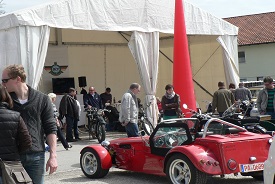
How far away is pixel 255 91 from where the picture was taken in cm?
2144

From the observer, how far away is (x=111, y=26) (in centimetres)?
1528

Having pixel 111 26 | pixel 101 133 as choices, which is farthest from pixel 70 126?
pixel 111 26

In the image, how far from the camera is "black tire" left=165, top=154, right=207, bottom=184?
748 cm

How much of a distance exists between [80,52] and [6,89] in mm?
18006

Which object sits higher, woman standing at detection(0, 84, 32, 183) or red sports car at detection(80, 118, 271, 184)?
woman standing at detection(0, 84, 32, 183)

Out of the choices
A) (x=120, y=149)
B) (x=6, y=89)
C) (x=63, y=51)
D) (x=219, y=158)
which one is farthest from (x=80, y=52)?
(x=6, y=89)

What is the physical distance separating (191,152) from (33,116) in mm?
3205

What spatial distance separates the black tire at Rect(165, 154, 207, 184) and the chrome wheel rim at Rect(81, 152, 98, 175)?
6.04 ft

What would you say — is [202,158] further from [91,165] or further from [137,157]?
[91,165]

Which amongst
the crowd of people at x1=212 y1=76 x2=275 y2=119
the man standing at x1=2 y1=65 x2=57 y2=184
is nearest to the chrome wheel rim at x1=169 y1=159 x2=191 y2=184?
the man standing at x1=2 y1=65 x2=57 y2=184

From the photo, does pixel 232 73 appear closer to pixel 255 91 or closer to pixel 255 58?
pixel 255 91

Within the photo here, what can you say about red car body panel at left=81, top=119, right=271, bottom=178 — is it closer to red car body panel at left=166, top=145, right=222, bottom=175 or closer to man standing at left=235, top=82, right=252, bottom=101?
red car body panel at left=166, top=145, right=222, bottom=175

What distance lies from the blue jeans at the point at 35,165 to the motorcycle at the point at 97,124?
9900 millimetres

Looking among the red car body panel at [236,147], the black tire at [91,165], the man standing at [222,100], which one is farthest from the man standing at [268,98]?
the black tire at [91,165]
